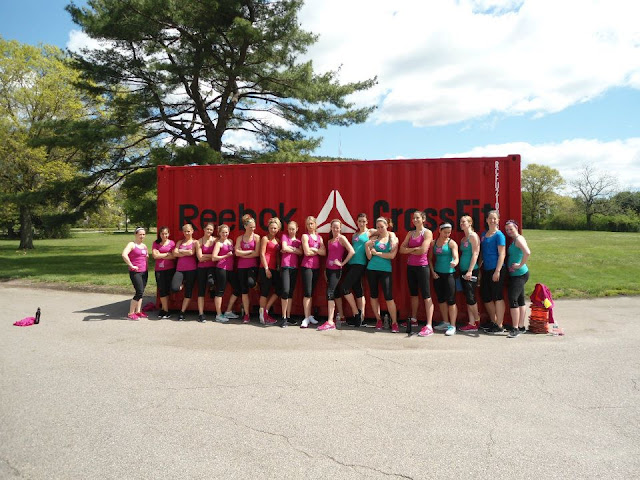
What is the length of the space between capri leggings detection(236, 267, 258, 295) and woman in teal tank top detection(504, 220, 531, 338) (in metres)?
4.06

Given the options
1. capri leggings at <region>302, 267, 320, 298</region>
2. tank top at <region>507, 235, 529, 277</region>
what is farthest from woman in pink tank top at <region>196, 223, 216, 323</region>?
tank top at <region>507, 235, 529, 277</region>

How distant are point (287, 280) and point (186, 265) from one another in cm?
186

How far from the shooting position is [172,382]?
4.26 m

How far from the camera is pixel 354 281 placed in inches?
264

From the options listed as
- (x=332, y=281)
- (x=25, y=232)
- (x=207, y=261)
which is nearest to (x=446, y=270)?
(x=332, y=281)

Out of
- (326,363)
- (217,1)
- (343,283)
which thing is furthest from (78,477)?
(217,1)

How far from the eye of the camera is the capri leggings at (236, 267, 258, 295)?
7.08m

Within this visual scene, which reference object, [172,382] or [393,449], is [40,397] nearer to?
[172,382]

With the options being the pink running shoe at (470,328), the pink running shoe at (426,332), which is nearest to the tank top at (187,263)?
the pink running shoe at (426,332)

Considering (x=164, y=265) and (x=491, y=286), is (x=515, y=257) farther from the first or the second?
(x=164, y=265)

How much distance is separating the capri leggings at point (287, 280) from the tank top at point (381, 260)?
50.5 inches

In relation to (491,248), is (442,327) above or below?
below

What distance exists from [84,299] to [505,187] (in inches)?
351

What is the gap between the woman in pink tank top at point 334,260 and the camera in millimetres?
6707
